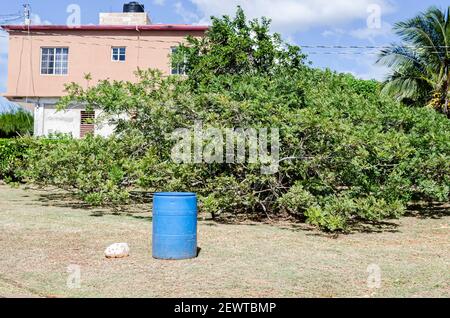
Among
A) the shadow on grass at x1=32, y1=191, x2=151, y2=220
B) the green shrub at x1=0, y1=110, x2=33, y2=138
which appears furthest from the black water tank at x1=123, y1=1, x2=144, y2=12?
the shadow on grass at x1=32, y1=191, x2=151, y2=220

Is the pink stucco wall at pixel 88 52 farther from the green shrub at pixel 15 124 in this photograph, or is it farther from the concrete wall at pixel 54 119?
the green shrub at pixel 15 124

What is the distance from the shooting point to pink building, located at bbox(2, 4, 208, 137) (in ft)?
103

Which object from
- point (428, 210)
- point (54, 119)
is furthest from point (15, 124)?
point (428, 210)

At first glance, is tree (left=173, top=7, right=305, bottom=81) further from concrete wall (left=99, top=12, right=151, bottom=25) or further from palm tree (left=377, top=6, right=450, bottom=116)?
concrete wall (left=99, top=12, right=151, bottom=25)

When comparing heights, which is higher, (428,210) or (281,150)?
(281,150)

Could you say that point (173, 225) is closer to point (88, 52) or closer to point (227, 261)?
point (227, 261)

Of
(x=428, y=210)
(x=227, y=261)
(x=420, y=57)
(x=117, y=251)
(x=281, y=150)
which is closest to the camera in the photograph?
(x=227, y=261)

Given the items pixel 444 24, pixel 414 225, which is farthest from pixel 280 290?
pixel 444 24

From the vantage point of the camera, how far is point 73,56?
31.5 m

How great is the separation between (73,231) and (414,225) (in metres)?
7.06

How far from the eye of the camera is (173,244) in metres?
8.12

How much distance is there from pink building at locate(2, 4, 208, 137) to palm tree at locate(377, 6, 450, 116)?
417 inches

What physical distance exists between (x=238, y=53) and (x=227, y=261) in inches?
326
